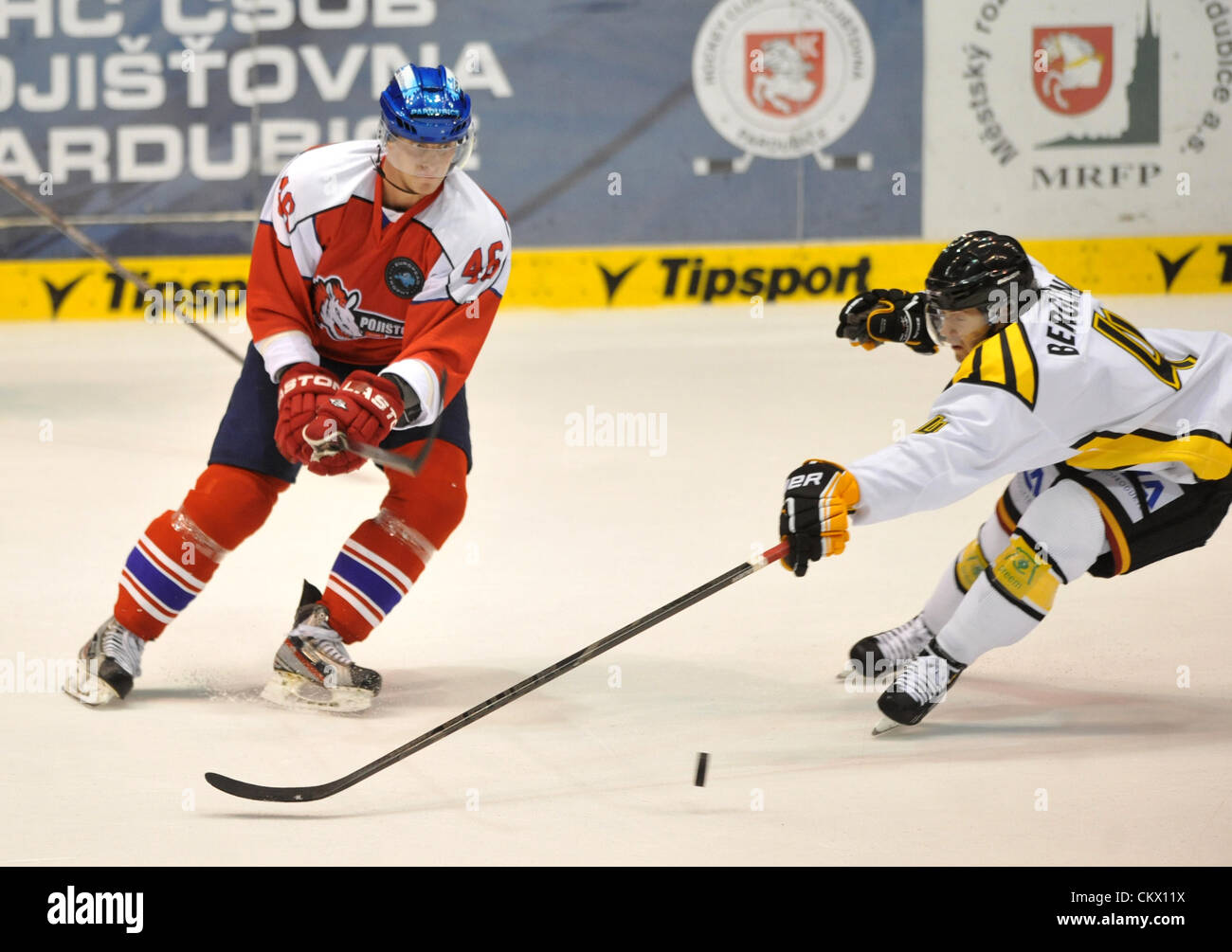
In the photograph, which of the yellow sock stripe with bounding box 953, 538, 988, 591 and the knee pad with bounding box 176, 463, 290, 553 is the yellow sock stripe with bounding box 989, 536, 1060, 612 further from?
the knee pad with bounding box 176, 463, 290, 553

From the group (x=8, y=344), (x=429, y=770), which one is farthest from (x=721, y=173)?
(x=429, y=770)

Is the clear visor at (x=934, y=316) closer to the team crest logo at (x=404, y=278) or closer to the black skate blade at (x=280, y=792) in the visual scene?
the team crest logo at (x=404, y=278)

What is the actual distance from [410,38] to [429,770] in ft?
19.8

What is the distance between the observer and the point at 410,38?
808 cm

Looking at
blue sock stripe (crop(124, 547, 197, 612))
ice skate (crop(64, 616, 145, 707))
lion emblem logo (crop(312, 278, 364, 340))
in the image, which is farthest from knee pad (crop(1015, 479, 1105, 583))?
ice skate (crop(64, 616, 145, 707))

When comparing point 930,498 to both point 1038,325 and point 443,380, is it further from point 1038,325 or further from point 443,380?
point 443,380

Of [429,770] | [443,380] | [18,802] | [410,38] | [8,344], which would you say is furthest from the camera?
[410,38]

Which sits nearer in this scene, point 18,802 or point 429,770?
point 18,802

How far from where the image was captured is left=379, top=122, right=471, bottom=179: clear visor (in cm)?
284

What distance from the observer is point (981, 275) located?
2.81 m

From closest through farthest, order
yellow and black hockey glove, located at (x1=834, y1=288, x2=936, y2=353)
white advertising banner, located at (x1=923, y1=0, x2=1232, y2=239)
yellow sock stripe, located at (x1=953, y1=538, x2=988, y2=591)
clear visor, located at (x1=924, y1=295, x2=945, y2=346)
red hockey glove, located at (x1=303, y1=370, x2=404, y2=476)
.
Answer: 1. red hockey glove, located at (x1=303, y1=370, x2=404, y2=476)
2. clear visor, located at (x1=924, y1=295, x2=945, y2=346)
3. yellow sock stripe, located at (x1=953, y1=538, x2=988, y2=591)
4. yellow and black hockey glove, located at (x1=834, y1=288, x2=936, y2=353)
5. white advertising banner, located at (x1=923, y1=0, x2=1232, y2=239)

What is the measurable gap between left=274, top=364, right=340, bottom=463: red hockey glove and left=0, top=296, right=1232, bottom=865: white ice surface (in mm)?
497

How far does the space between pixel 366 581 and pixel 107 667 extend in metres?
0.49

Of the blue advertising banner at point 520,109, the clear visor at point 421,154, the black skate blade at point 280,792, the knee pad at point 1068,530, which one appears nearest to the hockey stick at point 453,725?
the black skate blade at point 280,792
